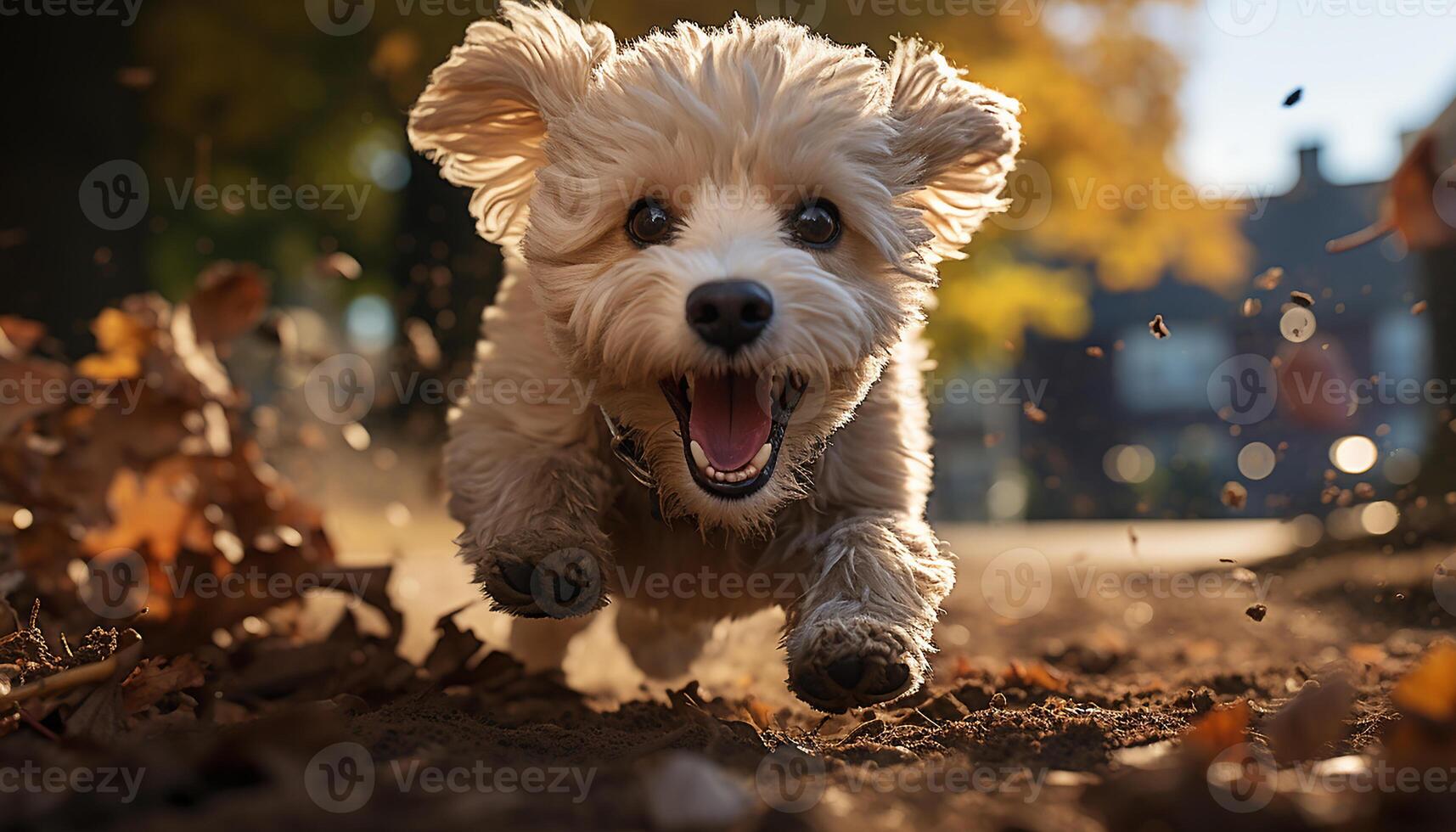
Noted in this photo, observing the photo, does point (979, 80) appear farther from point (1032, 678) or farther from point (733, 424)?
point (733, 424)

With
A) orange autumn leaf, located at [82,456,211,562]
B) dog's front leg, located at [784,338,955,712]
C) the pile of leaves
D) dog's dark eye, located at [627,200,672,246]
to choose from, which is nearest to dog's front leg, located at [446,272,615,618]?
dog's dark eye, located at [627,200,672,246]

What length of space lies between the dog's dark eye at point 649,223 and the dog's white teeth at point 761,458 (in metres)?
0.62

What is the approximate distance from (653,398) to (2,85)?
9171 millimetres

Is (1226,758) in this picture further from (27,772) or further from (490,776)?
(27,772)

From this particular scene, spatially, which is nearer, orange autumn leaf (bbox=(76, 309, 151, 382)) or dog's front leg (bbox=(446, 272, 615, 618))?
dog's front leg (bbox=(446, 272, 615, 618))

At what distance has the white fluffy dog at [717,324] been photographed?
2844mm

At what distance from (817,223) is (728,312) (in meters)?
0.54

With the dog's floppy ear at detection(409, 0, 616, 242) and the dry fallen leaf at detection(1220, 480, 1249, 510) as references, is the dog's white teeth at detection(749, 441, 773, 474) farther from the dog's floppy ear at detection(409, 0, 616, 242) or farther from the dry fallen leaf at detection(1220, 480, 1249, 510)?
the dry fallen leaf at detection(1220, 480, 1249, 510)

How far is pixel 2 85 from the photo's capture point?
31.4ft

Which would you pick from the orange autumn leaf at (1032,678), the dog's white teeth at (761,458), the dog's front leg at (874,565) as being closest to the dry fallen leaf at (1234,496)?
the orange autumn leaf at (1032,678)

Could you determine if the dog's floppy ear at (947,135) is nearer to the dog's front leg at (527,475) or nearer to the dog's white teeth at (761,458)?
the dog's white teeth at (761,458)

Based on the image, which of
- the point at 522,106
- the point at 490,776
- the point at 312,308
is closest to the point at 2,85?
the point at 522,106

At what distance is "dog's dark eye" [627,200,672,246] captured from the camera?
3.07m

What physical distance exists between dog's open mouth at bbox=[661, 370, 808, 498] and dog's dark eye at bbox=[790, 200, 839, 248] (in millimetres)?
410
